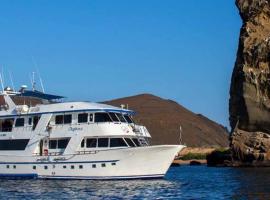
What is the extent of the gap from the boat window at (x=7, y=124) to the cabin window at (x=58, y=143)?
5.24 metres

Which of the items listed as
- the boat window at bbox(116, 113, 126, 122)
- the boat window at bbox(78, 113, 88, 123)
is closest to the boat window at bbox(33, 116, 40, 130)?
the boat window at bbox(78, 113, 88, 123)

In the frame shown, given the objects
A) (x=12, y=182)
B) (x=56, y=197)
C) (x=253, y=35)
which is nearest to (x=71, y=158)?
(x=12, y=182)

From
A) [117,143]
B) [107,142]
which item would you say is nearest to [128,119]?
[117,143]

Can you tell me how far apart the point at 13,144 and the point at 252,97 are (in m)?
50.4

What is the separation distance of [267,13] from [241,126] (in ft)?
65.0

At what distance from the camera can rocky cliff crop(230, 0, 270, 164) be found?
9469 centimetres

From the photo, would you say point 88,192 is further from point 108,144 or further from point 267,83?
point 267,83

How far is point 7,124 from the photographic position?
5753cm

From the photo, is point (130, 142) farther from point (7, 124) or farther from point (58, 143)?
A: point (7, 124)

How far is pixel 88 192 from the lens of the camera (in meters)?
43.1

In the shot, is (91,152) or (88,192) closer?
(88,192)

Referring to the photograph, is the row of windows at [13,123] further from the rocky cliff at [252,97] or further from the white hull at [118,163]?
the rocky cliff at [252,97]

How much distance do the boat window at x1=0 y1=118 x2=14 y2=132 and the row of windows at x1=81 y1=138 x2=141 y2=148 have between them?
893 cm

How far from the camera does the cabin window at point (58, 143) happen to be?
52.6 m
